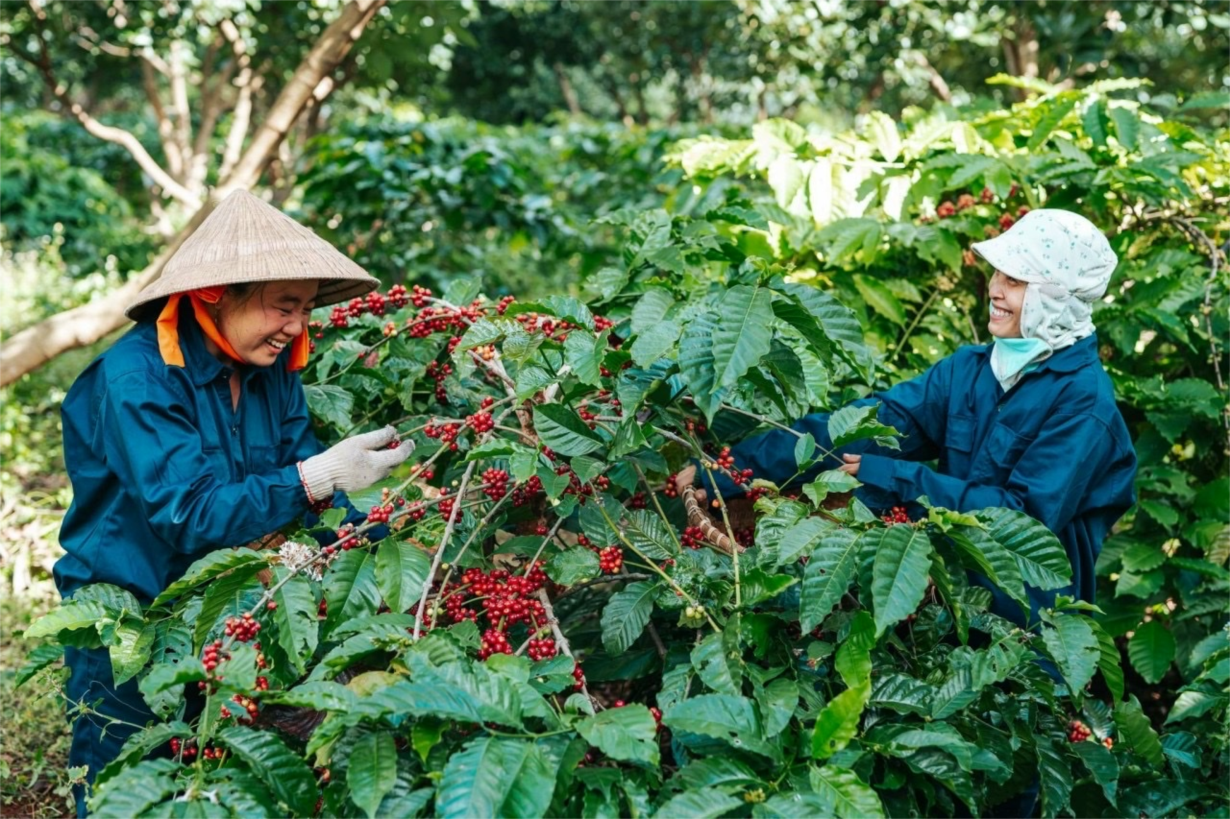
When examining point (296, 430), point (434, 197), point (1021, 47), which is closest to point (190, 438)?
point (296, 430)

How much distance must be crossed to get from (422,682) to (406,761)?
0.18m

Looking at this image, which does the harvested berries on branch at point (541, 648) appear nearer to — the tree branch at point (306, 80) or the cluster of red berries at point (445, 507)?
the cluster of red berries at point (445, 507)

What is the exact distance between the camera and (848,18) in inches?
Result: 287

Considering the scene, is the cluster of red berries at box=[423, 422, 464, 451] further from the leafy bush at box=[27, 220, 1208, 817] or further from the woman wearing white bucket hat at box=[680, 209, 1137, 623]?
the woman wearing white bucket hat at box=[680, 209, 1137, 623]

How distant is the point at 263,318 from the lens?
90.7 inches

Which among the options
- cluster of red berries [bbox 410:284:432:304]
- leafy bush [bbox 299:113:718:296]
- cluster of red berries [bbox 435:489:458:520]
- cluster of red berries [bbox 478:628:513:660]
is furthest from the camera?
leafy bush [bbox 299:113:718:296]

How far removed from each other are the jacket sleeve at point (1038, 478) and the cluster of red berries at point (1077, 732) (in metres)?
0.39

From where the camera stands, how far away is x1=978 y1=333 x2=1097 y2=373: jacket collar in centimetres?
235

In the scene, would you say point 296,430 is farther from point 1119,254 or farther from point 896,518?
point 1119,254

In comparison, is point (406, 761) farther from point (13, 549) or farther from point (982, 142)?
point (13, 549)

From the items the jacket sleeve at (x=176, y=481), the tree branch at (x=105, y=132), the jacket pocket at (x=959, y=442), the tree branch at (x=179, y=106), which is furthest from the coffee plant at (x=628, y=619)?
the tree branch at (x=179, y=106)

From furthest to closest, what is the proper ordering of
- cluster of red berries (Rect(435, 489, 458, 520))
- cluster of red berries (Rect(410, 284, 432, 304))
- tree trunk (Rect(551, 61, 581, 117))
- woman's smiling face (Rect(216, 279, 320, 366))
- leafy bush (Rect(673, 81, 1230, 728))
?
tree trunk (Rect(551, 61, 581, 117)), leafy bush (Rect(673, 81, 1230, 728)), cluster of red berries (Rect(410, 284, 432, 304)), woman's smiling face (Rect(216, 279, 320, 366)), cluster of red berries (Rect(435, 489, 458, 520))

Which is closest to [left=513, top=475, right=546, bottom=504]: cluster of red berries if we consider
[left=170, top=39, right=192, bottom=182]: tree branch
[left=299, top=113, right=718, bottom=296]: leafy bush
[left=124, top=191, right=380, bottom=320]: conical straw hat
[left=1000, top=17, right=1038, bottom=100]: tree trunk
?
[left=124, top=191, right=380, bottom=320]: conical straw hat

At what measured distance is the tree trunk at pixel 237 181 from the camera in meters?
3.85
